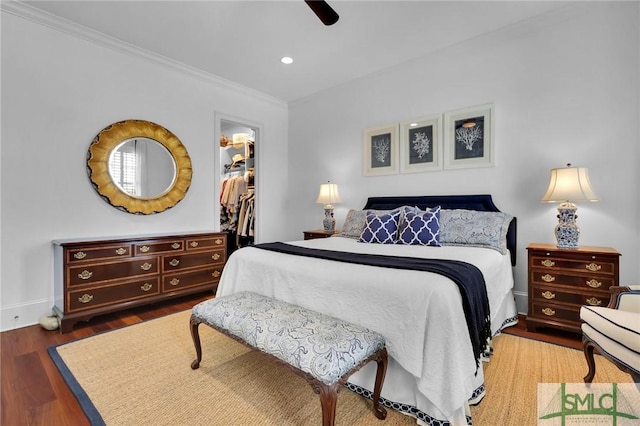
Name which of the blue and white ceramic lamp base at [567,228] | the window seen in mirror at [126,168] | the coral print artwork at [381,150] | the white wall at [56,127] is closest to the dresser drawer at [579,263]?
the blue and white ceramic lamp base at [567,228]

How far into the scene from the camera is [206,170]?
412cm

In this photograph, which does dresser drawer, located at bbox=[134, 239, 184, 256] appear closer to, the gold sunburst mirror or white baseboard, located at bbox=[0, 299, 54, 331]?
the gold sunburst mirror

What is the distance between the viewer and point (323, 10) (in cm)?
188

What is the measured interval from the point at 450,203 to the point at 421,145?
2.67 feet

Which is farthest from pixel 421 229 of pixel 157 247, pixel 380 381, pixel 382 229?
pixel 157 247

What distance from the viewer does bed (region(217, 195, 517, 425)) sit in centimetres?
139

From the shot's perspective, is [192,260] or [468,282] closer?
[468,282]

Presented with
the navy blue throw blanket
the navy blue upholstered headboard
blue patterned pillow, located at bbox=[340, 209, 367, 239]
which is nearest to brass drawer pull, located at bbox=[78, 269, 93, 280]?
the navy blue throw blanket

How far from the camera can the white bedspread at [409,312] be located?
1375 mm

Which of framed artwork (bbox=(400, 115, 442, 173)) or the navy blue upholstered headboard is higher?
framed artwork (bbox=(400, 115, 442, 173))

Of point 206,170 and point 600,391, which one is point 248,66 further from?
point 600,391

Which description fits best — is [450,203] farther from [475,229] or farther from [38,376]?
[38,376]

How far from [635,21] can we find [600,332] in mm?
2668

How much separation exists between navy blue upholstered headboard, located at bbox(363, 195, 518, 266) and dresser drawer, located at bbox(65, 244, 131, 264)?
2891 mm
